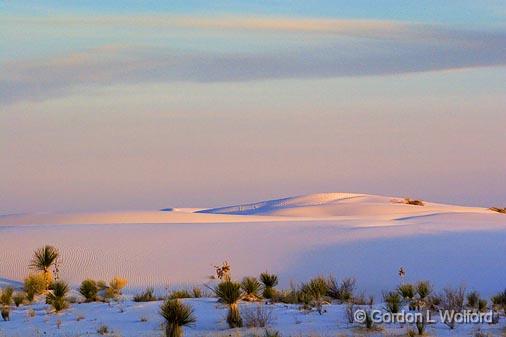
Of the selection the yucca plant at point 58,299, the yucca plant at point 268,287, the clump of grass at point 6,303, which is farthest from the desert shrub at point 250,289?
the clump of grass at point 6,303

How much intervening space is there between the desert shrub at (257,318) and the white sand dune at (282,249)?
31.6 ft

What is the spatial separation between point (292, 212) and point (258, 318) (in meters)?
50.6

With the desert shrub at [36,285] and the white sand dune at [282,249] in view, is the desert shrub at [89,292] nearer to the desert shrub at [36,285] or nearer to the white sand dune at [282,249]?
the desert shrub at [36,285]

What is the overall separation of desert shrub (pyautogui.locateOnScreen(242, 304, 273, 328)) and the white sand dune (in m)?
9.62

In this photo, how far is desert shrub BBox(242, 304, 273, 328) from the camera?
16.4 m

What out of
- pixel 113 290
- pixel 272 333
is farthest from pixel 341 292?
pixel 272 333

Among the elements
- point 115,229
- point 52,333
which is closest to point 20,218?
point 115,229

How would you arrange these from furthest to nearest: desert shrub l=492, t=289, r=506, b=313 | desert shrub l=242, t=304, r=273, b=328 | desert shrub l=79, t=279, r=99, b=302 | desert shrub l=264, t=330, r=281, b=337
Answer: desert shrub l=79, t=279, r=99, b=302, desert shrub l=492, t=289, r=506, b=313, desert shrub l=242, t=304, r=273, b=328, desert shrub l=264, t=330, r=281, b=337

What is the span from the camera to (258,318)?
16.5 meters

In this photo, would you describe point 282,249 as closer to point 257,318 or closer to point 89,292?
point 89,292

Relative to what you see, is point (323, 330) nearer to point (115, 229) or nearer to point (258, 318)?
point (258, 318)

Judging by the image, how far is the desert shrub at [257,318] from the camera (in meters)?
16.4

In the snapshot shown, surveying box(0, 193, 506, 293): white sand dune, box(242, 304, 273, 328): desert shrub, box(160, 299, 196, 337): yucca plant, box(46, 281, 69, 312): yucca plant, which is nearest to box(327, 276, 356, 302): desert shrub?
box(242, 304, 273, 328): desert shrub

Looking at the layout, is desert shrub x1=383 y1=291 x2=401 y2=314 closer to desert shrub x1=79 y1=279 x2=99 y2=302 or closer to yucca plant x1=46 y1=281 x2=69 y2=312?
yucca plant x1=46 y1=281 x2=69 y2=312
